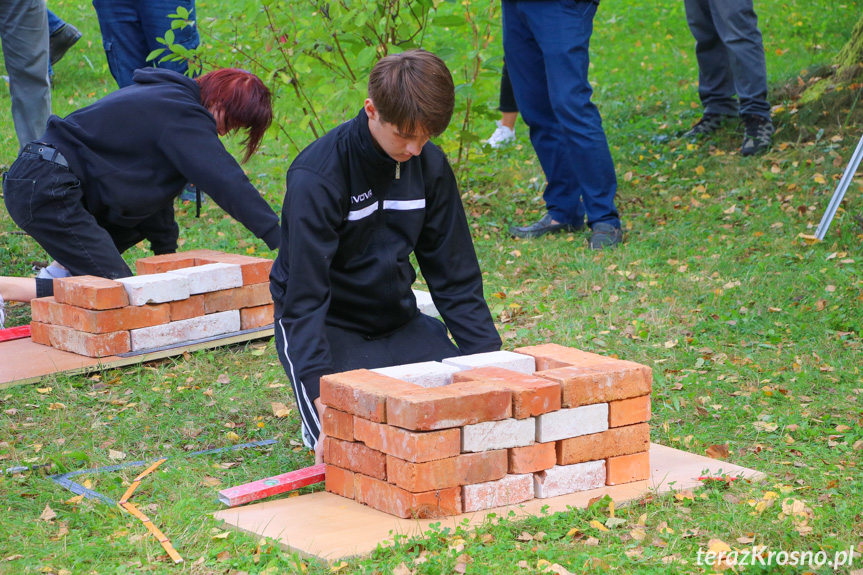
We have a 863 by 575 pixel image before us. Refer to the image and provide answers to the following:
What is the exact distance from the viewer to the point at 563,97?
578 centimetres

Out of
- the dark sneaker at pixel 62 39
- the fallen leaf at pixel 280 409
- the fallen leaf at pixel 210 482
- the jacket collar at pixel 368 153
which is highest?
the dark sneaker at pixel 62 39

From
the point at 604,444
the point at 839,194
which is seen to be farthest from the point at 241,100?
the point at 839,194

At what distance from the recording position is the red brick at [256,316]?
4.68m

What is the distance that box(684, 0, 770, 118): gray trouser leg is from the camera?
673 centimetres

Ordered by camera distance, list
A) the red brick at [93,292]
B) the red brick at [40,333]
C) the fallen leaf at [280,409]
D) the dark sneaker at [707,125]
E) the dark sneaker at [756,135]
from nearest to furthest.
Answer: the fallen leaf at [280,409]
the red brick at [93,292]
the red brick at [40,333]
the dark sneaker at [756,135]
the dark sneaker at [707,125]

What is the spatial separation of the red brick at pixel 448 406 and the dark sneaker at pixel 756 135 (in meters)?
5.10

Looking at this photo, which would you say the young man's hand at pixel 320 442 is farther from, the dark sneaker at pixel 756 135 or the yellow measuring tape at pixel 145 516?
the dark sneaker at pixel 756 135

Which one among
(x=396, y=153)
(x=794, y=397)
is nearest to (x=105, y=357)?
(x=396, y=153)

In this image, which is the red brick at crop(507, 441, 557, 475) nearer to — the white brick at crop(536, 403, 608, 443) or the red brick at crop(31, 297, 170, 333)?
the white brick at crop(536, 403, 608, 443)

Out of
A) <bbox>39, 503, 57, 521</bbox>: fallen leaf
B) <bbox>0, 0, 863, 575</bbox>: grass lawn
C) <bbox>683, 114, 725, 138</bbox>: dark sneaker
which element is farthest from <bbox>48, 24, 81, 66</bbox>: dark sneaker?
<bbox>39, 503, 57, 521</bbox>: fallen leaf

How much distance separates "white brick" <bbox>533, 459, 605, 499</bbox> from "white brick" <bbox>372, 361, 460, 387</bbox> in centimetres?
40

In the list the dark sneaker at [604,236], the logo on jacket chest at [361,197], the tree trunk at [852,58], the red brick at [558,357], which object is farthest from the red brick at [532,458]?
the tree trunk at [852,58]

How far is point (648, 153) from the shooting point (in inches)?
302

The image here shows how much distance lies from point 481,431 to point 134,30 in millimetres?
5061
